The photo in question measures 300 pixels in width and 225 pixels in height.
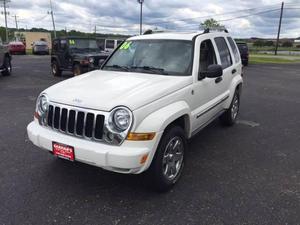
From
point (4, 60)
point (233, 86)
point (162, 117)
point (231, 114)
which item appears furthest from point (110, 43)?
point (162, 117)

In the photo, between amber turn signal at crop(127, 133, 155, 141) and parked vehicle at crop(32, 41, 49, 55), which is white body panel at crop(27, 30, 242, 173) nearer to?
amber turn signal at crop(127, 133, 155, 141)

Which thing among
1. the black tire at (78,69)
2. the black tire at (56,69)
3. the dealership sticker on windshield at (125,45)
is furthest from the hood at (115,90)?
the black tire at (56,69)

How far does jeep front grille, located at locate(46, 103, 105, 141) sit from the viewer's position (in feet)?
9.55

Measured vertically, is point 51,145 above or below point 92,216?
above

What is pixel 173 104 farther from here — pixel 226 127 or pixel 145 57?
pixel 226 127

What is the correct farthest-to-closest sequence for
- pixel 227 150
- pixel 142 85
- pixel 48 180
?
1. pixel 227 150
2. pixel 48 180
3. pixel 142 85

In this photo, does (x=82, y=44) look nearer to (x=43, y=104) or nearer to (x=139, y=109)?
(x=43, y=104)

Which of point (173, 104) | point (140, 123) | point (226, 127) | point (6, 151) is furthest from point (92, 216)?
point (226, 127)

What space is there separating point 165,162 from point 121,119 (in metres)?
0.84

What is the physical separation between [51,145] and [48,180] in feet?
2.22

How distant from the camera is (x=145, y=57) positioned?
14.1ft

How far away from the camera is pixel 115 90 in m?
3.21

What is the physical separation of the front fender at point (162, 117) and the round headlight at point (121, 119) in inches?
4.7

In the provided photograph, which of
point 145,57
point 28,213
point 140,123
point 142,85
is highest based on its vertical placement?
point 145,57
